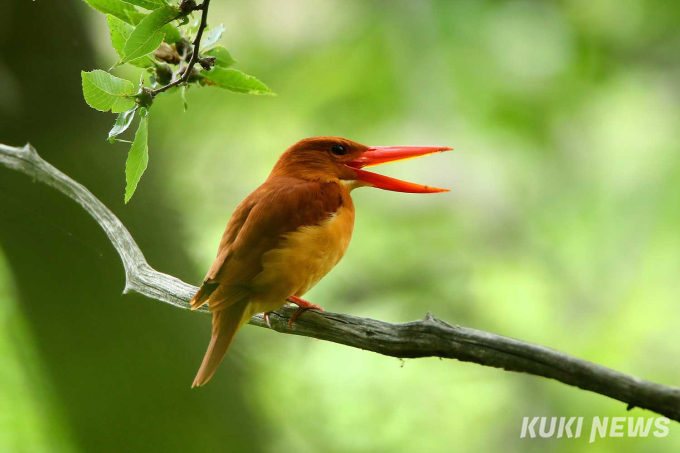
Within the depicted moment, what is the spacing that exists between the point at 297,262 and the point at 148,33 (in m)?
0.70

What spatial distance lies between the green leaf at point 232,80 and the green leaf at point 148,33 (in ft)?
0.86

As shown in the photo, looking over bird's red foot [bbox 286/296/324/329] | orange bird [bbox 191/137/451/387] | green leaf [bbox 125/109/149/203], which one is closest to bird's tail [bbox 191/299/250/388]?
orange bird [bbox 191/137/451/387]

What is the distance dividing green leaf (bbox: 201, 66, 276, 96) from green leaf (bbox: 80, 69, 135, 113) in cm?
23

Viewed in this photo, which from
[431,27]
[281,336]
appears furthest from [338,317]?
[431,27]

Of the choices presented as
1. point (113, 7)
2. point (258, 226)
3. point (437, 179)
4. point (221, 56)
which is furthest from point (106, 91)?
point (437, 179)

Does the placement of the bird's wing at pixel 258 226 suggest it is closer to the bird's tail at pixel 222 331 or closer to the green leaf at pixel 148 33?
the bird's tail at pixel 222 331

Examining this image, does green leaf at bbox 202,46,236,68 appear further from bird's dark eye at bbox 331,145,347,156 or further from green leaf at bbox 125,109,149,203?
bird's dark eye at bbox 331,145,347,156

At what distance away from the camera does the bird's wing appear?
61.4 inches

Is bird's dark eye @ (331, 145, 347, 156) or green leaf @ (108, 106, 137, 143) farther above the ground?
bird's dark eye @ (331, 145, 347, 156)

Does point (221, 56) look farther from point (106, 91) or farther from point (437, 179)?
point (437, 179)

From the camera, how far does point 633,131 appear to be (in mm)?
4270

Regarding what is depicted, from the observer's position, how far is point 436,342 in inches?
48.0

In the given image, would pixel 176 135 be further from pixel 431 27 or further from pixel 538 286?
pixel 538 286

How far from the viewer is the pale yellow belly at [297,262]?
5.22ft
